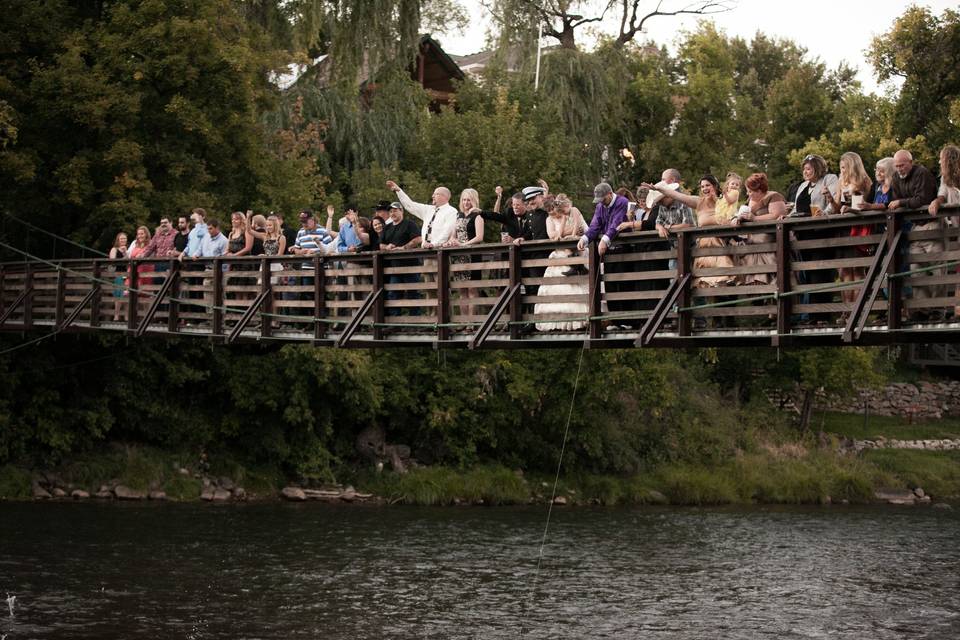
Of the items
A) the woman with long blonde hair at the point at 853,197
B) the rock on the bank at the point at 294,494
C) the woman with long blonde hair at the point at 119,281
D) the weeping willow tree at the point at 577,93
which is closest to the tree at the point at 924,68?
the weeping willow tree at the point at 577,93

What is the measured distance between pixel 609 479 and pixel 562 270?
20951mm

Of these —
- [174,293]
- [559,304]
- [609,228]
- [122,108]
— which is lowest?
[559,304]

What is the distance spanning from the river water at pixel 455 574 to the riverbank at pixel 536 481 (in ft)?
4.10

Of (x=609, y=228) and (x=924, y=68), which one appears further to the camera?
(x=924, y=68)

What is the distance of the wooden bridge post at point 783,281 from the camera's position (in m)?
14.4

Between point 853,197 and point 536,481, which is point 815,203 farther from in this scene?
point 536,481

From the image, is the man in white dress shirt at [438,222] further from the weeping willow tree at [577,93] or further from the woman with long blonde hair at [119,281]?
the weeping willow tree at [577,93]

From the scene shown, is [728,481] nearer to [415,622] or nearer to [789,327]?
[415,622]

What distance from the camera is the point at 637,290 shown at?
16281 millimetres

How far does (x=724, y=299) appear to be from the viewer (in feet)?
51.1

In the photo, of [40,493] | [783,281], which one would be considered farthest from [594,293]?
[40,493]

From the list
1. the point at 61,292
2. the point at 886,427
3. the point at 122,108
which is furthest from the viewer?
the point at 886,427

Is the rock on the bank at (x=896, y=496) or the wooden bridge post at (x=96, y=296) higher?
the wooden bridge post at (x=96, y=296)

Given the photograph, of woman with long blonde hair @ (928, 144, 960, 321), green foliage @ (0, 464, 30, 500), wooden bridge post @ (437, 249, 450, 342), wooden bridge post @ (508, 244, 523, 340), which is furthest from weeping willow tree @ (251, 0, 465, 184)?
woman with long blonde hair @ (928, 144, 960, 321)
